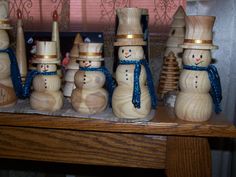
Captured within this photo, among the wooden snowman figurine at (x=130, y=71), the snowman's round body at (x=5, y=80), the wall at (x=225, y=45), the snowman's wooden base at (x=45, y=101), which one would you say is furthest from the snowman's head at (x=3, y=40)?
the wall at (x=225, y=45)

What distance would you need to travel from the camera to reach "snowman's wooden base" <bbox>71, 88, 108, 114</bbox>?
605 mm

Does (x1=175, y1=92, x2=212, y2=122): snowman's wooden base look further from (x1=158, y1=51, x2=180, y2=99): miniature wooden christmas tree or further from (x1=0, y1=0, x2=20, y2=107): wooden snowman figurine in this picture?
(x1=0, y1=0, x2=20, y2=107): wooden snowman figurine

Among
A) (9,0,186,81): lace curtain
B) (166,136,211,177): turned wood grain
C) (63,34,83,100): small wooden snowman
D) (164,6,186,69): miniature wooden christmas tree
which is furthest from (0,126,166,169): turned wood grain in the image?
(9,0,186,81): lace curtain

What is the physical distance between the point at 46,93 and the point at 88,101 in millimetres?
95

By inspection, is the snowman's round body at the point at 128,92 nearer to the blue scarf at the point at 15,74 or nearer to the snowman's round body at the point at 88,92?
the snowman's round body at the point at 88,92

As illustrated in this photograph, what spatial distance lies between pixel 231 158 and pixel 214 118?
426 mm

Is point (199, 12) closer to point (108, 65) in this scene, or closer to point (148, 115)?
point (108, 65)

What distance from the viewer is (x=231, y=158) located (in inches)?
37.9

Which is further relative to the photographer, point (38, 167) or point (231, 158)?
point (38, 167)

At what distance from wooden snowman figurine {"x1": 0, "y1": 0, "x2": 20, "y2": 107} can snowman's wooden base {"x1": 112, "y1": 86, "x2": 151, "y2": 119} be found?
24 cm

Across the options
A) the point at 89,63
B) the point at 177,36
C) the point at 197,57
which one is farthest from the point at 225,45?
the point at 89,63

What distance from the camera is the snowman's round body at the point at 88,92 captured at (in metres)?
0.61

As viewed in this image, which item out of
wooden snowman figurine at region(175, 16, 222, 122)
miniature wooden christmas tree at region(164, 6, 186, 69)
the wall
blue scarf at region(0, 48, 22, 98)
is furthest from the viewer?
the wall

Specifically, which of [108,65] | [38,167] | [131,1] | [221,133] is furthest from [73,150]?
[38,167]
